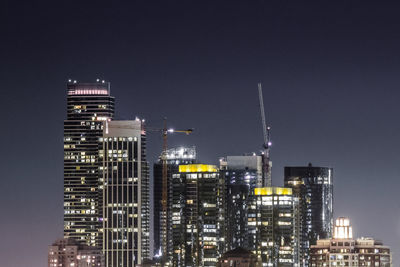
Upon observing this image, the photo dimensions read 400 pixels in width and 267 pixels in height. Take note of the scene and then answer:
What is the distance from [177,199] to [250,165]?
50.0 ft

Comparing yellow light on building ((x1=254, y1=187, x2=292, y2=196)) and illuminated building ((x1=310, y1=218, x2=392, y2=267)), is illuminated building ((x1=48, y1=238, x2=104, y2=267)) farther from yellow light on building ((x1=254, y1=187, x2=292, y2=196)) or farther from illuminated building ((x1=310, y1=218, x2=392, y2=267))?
illuminated building ((x1=310, y1=218, x2=392, y2=267))

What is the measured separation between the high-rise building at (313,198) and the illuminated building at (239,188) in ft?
13.4

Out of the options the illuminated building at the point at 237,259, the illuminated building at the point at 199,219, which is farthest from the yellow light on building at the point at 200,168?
the illuminated building at the point at 237,259

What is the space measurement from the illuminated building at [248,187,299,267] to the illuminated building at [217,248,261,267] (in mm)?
4814


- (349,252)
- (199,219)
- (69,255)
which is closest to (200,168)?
(199,219)

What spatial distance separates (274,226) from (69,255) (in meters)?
23.9

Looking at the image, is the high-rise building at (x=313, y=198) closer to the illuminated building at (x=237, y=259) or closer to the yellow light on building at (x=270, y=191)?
the yellow light on building at (x=270, y=191)

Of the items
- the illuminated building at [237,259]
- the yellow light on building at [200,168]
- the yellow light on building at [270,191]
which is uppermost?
the yellow light on building at [200,168]

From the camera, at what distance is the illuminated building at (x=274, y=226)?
180625 mm

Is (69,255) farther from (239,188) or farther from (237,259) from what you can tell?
(237,259)

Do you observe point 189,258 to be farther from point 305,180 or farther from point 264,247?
→ point 305,180

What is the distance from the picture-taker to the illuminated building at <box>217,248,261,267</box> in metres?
172

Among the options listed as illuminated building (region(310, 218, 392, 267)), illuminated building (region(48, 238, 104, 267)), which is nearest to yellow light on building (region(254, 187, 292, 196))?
illuminated building (region(310, 218, 392, 267))

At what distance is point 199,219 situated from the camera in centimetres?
18062
